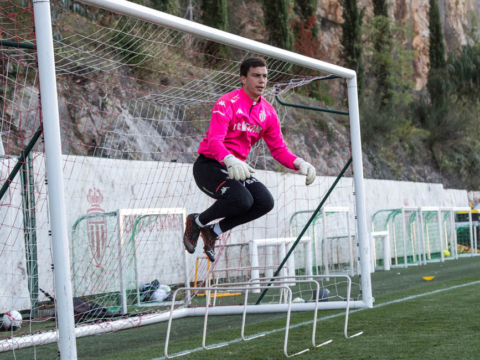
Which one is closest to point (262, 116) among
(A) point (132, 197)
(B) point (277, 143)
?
(B) point (277, 143)

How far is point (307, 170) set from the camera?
4.93m

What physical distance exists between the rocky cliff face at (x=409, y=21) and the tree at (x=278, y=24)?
16.4 ft

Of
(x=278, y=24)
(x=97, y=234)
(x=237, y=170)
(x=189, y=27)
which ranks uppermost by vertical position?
(x=278, y=24)

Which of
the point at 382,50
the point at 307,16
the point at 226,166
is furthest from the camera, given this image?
the point at 382,50

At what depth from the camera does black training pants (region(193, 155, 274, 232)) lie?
4.46 meters

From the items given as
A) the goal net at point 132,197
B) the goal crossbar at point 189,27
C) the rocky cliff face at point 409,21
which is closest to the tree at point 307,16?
the rocky cliff face at point 409,21

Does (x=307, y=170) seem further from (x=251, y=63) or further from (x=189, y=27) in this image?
(x=189, y=27)

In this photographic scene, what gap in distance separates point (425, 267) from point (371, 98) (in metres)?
16.3

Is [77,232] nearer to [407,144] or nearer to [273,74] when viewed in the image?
[273,74]

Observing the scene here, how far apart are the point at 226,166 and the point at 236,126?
1.14ft

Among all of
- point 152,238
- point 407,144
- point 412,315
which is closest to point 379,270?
point 152,238

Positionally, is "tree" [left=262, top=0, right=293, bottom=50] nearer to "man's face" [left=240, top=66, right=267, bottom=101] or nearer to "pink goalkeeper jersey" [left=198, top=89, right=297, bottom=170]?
"pink goalkeeper jersey" [left=198, top=89, right=297, bottom=170]

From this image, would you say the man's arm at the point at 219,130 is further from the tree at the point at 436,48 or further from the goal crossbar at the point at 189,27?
the tree at the point at 436,48

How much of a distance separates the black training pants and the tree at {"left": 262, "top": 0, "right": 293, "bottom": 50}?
19106mm
